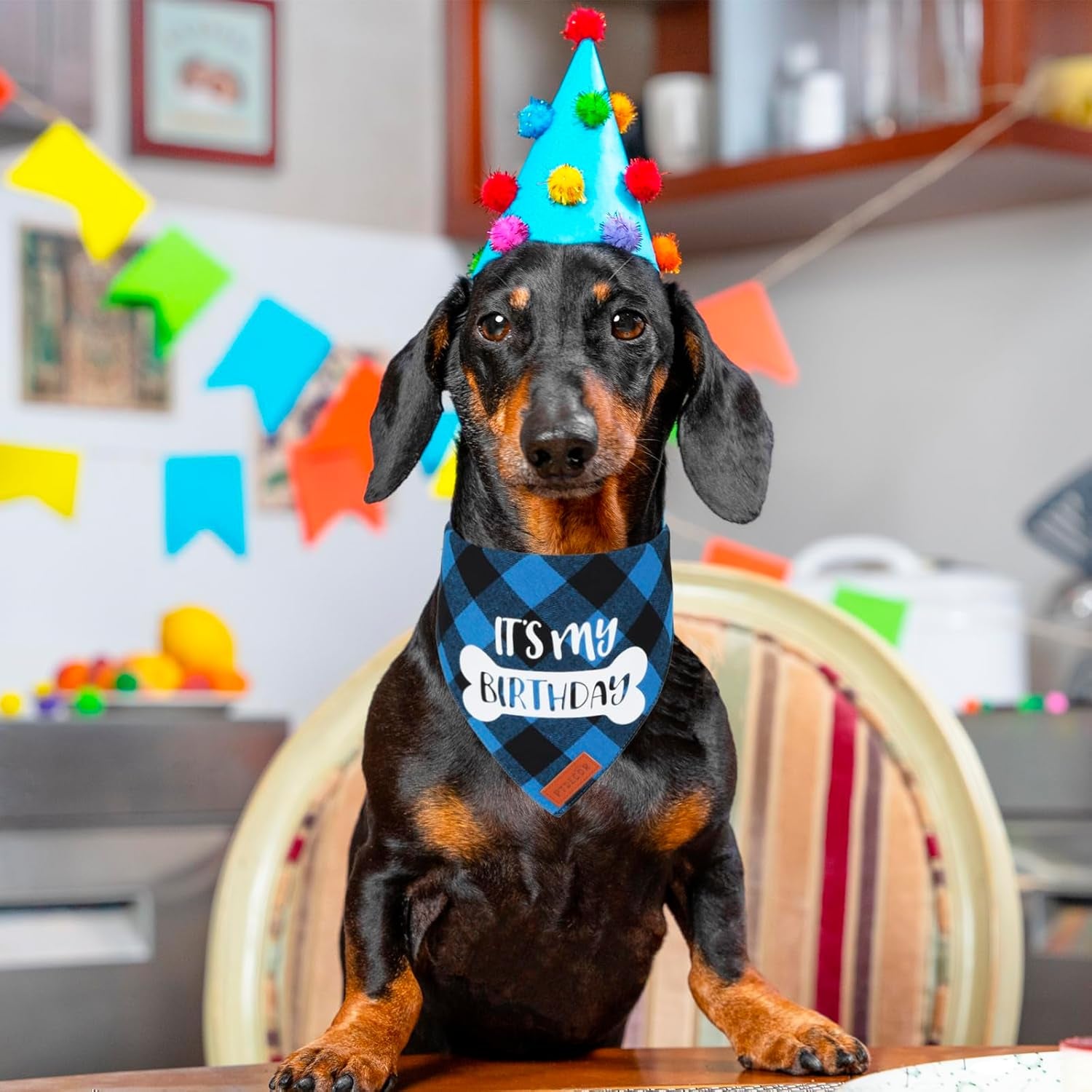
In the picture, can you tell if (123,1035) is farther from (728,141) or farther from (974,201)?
(974,201)

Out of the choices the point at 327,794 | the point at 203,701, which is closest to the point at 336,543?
the point at 203,701

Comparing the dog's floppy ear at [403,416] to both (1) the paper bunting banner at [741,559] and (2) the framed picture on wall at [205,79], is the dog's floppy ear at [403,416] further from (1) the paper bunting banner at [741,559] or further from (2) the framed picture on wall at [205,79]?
(2) the framed picture on wall at [205,79]

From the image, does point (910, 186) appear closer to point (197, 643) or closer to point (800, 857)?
point (197, 643)

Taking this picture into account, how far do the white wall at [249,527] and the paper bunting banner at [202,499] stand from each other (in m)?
1.11

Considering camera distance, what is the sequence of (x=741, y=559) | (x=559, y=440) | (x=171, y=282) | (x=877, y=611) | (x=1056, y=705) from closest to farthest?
(x=559, y=440) → (x=171, y=282) → (x=877, y=611) → (x=741, y=559) → (x=1056, y=705)

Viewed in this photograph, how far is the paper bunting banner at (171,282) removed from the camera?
1.14 meters

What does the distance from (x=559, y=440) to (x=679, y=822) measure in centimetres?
18

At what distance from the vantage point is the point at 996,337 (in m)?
2.16

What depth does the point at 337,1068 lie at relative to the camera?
0.61 m

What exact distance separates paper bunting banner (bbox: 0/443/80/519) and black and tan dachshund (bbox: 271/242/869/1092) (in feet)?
1.36

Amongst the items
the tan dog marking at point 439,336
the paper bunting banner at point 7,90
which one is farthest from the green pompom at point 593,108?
the paper bunting banner at point 7,90

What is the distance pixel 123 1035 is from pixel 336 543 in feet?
2.84

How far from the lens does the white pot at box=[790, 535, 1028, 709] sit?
184 cm

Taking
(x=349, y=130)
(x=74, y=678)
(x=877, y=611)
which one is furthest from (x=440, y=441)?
(x=349, y=130)
